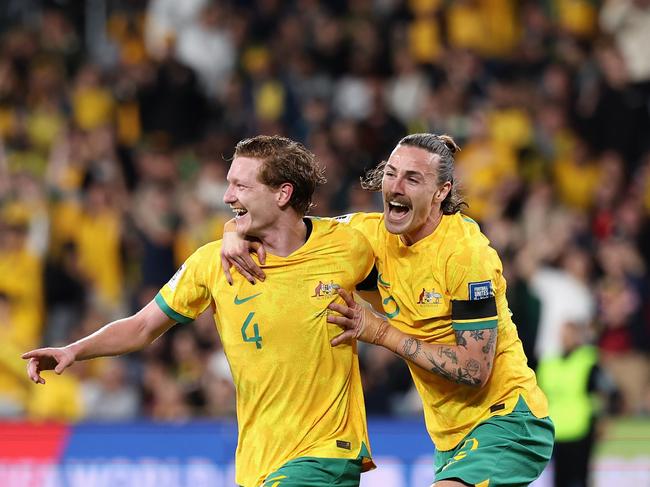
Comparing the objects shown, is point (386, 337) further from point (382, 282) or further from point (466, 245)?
point (466, 245)

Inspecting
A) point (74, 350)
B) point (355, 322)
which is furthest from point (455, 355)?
point (74, 350)

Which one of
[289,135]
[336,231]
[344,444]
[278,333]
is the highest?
[289,135]

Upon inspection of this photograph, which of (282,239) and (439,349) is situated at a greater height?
(282,239)

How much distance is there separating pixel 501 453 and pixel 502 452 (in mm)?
10

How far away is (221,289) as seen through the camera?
5684 millimetres

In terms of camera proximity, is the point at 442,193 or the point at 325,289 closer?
the point at 325,289

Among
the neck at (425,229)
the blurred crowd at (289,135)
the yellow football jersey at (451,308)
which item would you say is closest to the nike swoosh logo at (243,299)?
the yellow football jersey at (451,308)

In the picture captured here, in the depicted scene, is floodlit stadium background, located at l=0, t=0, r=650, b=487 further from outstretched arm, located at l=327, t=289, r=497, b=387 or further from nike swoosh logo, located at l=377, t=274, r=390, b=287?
outstretched arm, located at l=327, t=289, r=497, b=387

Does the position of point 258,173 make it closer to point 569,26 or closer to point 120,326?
point 120,326

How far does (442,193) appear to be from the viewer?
19.3 ft

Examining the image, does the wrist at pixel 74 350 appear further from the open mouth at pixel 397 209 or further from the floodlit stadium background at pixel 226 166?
the floodlit stadium background at pixel 226 166

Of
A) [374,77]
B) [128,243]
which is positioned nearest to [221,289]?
[128,243]

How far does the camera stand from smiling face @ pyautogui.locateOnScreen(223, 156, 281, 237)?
18.4ft

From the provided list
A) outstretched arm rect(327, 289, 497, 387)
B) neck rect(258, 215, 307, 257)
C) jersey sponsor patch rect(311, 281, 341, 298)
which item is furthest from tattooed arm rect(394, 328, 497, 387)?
neck rect(258, 215, 307, 257)
